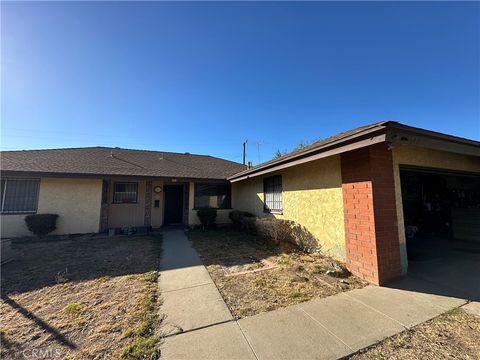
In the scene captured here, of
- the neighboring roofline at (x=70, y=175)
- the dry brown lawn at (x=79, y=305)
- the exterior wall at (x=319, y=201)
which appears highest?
the neighboring roofline at (x=70, y=175)

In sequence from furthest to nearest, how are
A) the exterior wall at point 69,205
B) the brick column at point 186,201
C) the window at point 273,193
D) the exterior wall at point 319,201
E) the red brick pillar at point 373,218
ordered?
the brick column at point 186,201 < the exterior wall at point 69,205 < the window at point 273,193 < the exterior wall at point 319,201 < the red brick pillar at point 373,218

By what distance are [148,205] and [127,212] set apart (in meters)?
1.09

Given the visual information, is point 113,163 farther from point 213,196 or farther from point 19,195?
point 213,196

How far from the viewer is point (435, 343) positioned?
2361mm

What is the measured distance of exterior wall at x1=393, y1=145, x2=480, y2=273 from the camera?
4.46 m

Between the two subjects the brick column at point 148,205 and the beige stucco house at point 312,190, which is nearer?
the beige stucco house at point 312,190

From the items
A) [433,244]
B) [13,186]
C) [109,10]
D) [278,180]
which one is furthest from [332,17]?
[13,186]

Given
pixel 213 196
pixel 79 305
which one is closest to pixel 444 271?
pixel 79 305

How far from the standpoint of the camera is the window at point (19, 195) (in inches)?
349

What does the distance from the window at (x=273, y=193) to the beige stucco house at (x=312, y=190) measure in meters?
0.05

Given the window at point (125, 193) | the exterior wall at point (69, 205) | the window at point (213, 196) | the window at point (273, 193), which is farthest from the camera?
the window at point (213, 196)

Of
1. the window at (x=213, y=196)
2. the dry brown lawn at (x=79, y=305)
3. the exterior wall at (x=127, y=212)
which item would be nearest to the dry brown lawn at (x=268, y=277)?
the dry brown lawn at (x=79, y=305)

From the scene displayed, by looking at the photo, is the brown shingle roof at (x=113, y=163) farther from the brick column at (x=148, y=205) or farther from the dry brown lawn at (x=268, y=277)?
the dry brown lawn at (x=268, y=277)

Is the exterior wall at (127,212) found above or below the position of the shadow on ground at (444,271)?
above
